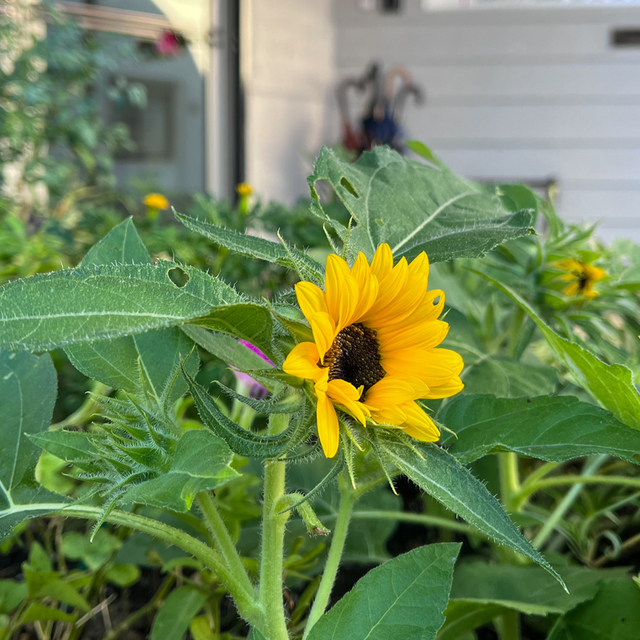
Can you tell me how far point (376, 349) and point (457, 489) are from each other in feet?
0.24

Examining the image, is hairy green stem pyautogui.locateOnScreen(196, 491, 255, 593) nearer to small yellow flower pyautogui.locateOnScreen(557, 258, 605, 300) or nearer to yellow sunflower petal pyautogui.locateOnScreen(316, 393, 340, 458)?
yellow sunflower petal pyautogui.locateOnScreen(316, 393, 340, 458)

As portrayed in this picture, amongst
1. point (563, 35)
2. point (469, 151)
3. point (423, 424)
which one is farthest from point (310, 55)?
point (423, 424)

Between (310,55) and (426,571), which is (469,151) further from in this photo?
(426,571)

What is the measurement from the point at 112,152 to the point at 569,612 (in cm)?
201

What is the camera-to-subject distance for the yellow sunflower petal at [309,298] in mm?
214

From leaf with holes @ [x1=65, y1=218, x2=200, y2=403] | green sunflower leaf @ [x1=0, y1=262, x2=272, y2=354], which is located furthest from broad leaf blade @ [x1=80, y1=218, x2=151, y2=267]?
green sunflower leaf @ [x1=0, y1=262, x2=272, y2=354]

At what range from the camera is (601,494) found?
522mm

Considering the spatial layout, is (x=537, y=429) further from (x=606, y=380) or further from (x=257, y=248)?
(x=257, y=248)

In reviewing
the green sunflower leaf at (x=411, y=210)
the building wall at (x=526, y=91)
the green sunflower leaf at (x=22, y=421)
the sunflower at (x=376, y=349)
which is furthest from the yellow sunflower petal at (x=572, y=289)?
the building wall at (x=526, y=91)

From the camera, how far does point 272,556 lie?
10.4 inches

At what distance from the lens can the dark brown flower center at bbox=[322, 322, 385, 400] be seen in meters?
0.25

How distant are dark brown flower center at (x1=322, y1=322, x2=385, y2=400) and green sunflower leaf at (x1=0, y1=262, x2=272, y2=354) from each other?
0.05m

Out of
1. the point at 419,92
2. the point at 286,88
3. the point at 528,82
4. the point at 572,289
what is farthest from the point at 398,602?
the point at 528,82

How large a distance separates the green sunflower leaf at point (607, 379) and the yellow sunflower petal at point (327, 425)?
4.4 inches
